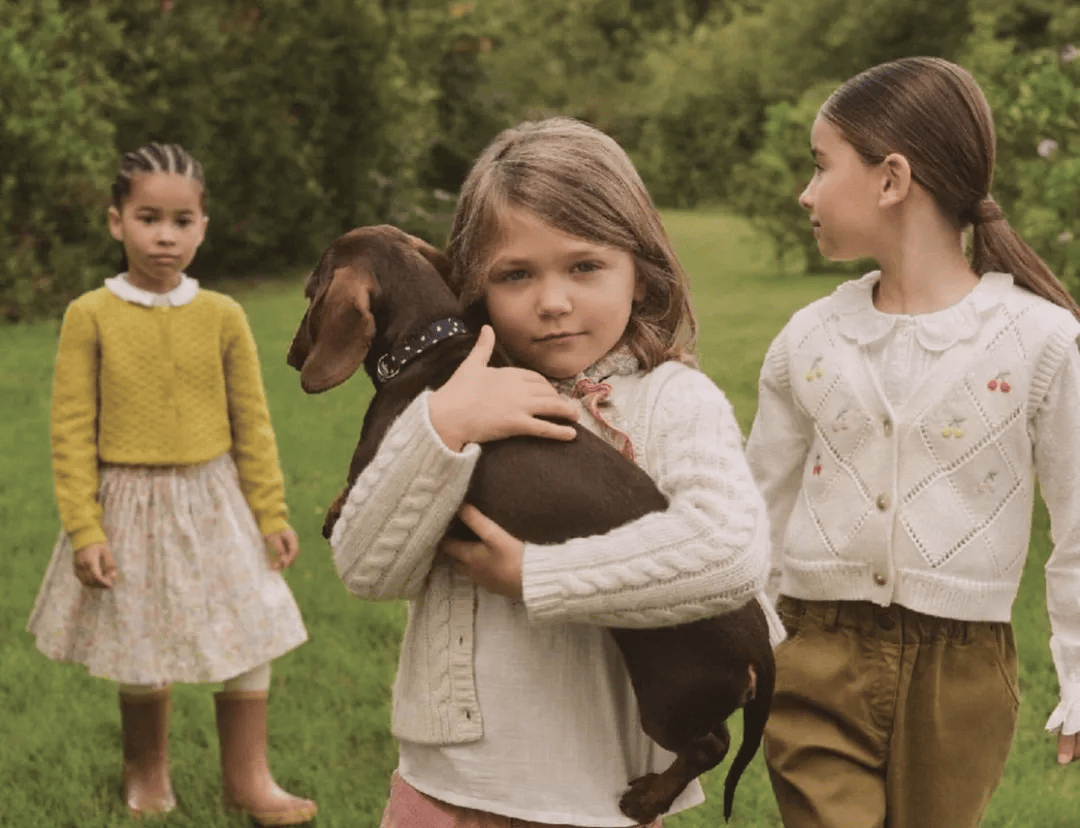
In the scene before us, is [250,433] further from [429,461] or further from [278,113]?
[278,113]

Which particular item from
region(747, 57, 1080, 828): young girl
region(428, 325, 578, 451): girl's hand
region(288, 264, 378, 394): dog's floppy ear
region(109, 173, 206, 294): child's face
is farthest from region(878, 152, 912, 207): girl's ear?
region(109, 173, 206, 294): child's face

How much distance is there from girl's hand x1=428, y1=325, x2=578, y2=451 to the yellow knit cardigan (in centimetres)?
192

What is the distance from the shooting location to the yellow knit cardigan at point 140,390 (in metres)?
3.66

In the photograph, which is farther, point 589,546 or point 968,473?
point 968,473

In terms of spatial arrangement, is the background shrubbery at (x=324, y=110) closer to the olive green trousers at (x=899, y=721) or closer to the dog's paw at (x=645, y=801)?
the olive green trousers at (x=899, y=721)

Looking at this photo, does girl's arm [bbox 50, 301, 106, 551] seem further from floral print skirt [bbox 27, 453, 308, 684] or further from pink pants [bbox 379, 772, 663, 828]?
pink pants [bbox 379, 772, 663, 828]

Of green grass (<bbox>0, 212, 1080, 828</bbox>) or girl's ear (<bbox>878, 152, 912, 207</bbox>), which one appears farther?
green grass (<bbox>0, 212, 1080, 828</bbox>)

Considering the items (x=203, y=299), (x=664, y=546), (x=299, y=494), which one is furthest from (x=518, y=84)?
(x=664, y=546)

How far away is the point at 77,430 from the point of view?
366cm

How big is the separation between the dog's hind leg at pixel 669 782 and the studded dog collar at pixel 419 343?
75 cm

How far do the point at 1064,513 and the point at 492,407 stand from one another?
133 centimetres

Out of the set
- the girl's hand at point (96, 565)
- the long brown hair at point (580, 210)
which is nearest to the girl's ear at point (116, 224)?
the girl's hand at point (96, 565)

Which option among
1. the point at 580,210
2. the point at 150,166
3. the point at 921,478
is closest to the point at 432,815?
the point at 580,210

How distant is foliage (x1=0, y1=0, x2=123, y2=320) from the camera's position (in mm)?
11594
